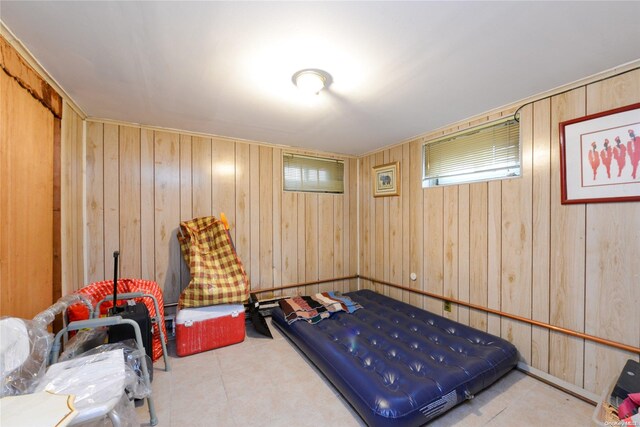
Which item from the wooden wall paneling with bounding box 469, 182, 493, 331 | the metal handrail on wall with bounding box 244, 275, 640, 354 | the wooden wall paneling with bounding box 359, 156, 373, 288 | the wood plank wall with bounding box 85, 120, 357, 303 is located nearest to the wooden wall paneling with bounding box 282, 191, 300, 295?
the wood plank wall with bounding box 85, 120, 357, 303

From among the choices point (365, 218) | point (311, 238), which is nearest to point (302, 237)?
point (311, 238)

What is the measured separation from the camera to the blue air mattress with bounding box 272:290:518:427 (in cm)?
149

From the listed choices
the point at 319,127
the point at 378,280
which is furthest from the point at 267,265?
the point at 319,127

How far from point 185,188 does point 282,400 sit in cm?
228

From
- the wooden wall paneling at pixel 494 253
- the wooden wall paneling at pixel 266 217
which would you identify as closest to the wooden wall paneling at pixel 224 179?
Result: the wooden wall paneling at pixel 266 217

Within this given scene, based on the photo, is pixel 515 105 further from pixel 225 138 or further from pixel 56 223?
pixel 56 223

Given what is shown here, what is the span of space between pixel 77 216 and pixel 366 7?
8.95 feet

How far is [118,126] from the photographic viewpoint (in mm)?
2541

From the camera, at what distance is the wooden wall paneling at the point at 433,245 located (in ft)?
9.01

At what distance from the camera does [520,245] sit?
83.7 inches

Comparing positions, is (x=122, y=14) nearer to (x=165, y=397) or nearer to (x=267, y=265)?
(x=165, y=397)

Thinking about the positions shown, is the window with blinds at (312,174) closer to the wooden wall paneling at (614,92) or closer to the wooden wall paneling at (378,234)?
the wooden wall paneling at (378,234)

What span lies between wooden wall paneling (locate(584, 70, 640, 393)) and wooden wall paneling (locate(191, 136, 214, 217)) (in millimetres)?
3369

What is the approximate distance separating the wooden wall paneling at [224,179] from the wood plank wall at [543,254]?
2.21 meters
